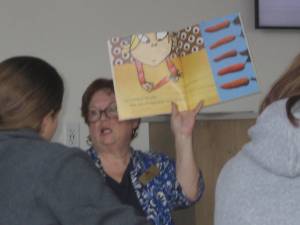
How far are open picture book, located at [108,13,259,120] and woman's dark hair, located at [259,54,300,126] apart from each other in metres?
0.64

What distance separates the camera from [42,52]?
219cm

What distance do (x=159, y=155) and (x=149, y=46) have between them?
0.46 metres

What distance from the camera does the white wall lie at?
2158 mm

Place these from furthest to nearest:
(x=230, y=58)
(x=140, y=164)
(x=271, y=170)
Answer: (x=140, y=164) < (x=230, y=58) < (x=271, y=170)

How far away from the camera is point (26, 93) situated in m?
1.11

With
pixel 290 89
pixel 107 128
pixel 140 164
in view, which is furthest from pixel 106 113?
pixel 290 89

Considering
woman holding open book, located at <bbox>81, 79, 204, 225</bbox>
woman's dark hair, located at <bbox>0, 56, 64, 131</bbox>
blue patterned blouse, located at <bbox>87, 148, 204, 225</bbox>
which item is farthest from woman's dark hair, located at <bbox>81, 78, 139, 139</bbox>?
woman's dark hair, located at <bbox>0, 56, 64, 131</bbox>

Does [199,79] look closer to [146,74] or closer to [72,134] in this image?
[146,74]

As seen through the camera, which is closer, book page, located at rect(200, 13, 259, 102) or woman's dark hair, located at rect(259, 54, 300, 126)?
woman's dark hair, located at rect(259, 54, 300, 126)

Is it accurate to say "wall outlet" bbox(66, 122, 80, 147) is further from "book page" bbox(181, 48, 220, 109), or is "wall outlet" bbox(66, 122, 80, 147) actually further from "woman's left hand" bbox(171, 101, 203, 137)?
"book page" bbox(181, 48, 220, 109)

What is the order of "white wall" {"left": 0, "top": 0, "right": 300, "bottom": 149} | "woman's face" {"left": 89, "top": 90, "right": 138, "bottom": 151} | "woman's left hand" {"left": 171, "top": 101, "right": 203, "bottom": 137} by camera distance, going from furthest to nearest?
"white wall" {"left": 0, "top": 0, "right": 300, "bottom": 149}
"woman's face" {"left": 89, "top": 90, "right": 138, "bottom": 151}
"woman's left hand" {"left": 171, "top": 101, "right": 203, "bottom": 137}

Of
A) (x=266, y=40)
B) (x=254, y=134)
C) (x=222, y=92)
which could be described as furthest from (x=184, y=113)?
(x=266, y=40)

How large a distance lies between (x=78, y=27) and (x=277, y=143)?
167cm

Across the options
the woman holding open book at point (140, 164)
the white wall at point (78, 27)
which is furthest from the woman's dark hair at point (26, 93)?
the white wall at point (78, 27)
